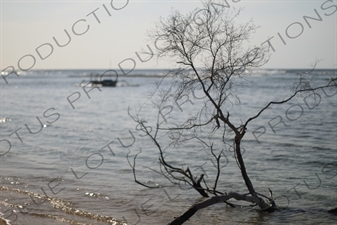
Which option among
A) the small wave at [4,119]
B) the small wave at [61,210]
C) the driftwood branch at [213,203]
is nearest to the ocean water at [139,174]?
the small wave at [61,210]

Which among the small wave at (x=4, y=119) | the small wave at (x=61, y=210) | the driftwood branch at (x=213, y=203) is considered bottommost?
the driftwood branch at (x=213, y=203)

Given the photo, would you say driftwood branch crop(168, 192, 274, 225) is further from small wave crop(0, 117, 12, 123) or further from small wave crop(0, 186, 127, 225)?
small wave crop(0, 117, 12, 123)

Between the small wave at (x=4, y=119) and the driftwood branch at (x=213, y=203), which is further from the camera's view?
the small wave at (x=4, y=119)

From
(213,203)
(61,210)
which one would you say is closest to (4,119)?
(61,210)

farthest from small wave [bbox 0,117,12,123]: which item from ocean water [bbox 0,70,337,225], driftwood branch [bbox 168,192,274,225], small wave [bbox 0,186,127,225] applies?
driftwood branch [bbox 168,192,274,225]

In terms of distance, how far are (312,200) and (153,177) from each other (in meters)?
4.85

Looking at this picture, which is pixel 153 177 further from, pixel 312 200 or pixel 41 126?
pixel 41 126

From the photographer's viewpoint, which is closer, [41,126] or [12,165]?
[12,165]

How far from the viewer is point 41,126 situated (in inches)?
1023

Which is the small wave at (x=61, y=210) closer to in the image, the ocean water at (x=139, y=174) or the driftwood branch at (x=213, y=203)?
the ocean water at (x=139, y=174)

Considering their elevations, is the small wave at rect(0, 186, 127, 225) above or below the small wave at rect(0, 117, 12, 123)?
below

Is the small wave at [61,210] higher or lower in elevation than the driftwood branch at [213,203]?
higher

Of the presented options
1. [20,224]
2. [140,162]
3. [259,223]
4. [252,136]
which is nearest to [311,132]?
[252,136]

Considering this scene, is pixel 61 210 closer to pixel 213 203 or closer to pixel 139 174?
pixel 213 203
